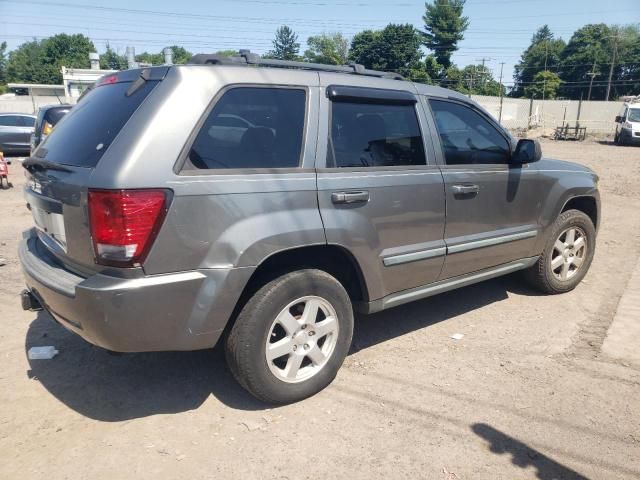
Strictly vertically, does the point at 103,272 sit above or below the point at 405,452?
above

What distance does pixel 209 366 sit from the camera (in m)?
3.61

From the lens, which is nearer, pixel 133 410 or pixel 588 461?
pixel 588 461

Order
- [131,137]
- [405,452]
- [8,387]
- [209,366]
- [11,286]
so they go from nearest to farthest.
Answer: [131,137], [405,452], [8,387], [209,366], [11,286]

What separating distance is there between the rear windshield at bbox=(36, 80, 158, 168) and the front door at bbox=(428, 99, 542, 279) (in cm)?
215

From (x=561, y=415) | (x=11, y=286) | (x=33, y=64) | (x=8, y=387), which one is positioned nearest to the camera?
(x=561, y=415)

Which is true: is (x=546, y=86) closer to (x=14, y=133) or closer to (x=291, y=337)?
(x=14, y=133)

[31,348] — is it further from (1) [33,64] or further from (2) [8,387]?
(1) [33,64]

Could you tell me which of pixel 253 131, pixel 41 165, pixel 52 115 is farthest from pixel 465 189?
pixel 52 115

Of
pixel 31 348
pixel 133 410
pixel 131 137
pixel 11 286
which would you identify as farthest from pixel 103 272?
pixel 11 286

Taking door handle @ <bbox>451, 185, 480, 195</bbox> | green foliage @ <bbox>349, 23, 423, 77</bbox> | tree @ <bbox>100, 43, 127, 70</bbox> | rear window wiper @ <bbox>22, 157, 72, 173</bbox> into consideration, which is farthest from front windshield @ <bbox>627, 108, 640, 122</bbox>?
tree @ <bbox>100, 43, 127, 70</bbox>

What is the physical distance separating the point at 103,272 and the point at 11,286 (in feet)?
10.5

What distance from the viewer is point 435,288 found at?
3844mm

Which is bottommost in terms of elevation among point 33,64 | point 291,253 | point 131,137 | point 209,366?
point 209,366

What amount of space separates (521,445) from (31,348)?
11.2 ft
